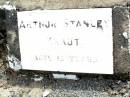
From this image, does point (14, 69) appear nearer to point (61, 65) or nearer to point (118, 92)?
point (61, 65)

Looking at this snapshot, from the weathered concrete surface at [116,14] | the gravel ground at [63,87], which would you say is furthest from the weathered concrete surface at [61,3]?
the gravel ground at [63,87]

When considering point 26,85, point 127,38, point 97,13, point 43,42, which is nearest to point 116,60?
point 127,38

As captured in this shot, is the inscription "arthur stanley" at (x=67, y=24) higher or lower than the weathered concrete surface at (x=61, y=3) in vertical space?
lower

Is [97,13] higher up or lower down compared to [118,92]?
higher up

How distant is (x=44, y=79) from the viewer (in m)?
1.90

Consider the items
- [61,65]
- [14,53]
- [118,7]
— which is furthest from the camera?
[14,53]

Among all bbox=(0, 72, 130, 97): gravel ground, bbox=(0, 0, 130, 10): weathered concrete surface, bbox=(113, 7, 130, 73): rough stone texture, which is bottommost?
bbox=(0, 72, 130, 97): gravel ground

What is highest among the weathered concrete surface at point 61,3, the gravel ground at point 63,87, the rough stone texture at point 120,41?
the weathered concrete surface at point 61,3

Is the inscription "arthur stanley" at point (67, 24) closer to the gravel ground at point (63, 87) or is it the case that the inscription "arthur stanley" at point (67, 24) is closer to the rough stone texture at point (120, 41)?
the rough stone texture at point (120, 41)

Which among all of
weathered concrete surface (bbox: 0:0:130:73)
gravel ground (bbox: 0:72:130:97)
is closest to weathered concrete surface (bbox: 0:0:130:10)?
weathered concrete surface (bbox: 0:0:130:73)

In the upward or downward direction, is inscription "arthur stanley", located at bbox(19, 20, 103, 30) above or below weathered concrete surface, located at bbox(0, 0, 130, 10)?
below

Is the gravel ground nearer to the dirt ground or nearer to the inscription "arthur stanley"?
the dirt ground

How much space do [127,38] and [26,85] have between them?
564 mm

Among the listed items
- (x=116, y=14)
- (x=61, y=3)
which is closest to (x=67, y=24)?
(x=61, y=3)
